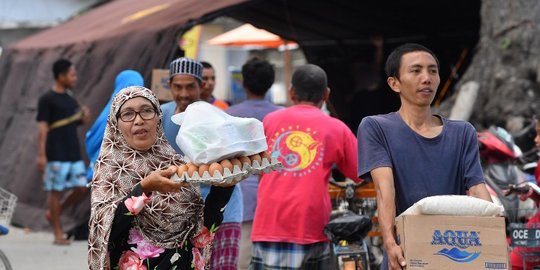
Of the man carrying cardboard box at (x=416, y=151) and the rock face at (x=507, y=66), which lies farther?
the rock face at (x=507, y=66)

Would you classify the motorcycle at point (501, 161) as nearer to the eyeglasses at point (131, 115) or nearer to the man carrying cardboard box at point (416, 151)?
the man carrying cardboard box at point (416, 151)

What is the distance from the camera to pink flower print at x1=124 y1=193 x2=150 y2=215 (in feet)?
15.0

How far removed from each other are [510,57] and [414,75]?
7.17 metres

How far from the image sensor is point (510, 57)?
1153cm

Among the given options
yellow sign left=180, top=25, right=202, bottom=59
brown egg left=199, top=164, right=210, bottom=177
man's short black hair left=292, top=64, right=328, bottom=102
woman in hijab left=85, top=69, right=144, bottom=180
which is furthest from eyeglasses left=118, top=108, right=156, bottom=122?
yellow sign left=180, top=25, right=202, bottom=59

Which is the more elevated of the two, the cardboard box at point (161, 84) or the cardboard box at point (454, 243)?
the cardboard box at point (161, 84)

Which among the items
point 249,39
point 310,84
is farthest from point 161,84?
point 249,39

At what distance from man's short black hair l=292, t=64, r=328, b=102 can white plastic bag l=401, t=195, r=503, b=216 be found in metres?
2.65

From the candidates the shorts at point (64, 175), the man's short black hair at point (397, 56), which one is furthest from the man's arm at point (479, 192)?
the shorts at point (64, 175)

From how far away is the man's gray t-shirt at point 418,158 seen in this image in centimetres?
456

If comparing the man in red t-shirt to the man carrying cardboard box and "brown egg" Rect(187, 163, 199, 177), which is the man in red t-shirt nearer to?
the man carrying cardboard box

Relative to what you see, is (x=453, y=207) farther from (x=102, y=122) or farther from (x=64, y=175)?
(x=64, y=175)

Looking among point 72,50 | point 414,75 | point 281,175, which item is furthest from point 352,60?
point 414,75

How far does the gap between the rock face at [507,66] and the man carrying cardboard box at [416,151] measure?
6.63m
